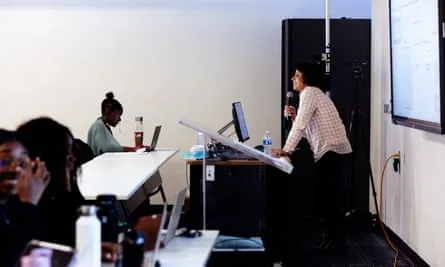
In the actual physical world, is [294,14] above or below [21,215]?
above

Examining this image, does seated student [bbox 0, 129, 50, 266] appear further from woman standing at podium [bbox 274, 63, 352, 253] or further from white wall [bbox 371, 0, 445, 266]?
woman standing at podium [bbox 274, 63, 352, 253]

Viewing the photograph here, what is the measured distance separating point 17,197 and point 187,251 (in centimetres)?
69

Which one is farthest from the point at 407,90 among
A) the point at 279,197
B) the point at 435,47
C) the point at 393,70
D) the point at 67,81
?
Answer: the point at 67,81

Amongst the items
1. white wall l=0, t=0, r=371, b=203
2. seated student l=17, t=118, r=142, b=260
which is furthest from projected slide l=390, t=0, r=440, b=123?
seated student l=17, t=118, r=142, b=260

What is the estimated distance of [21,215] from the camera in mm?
1846

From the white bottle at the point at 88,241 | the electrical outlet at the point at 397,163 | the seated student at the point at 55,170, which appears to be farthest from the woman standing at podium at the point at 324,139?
the white bottle at the point at 88,241

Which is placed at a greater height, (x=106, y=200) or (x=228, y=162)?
(x=106, y=200)

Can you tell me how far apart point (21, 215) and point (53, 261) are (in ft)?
0.94

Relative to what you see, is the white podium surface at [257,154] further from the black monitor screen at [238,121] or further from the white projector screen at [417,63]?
the black monitor screen at [238,121]

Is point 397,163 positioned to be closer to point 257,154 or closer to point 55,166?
point 257,154

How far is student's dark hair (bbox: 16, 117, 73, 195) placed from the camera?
2336mm

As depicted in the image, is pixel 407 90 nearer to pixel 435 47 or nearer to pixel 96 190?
pixel 435 47

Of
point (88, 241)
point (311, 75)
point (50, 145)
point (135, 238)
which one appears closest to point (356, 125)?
point (311, 75)

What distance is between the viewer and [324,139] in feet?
15.8
